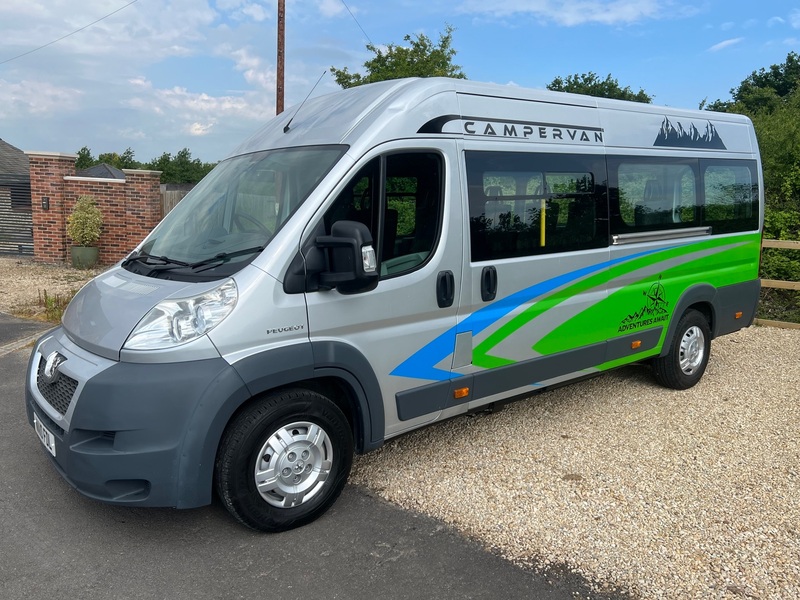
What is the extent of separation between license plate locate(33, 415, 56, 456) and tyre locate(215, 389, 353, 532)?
0.88 m

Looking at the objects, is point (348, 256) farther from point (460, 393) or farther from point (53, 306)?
point (53, 306)

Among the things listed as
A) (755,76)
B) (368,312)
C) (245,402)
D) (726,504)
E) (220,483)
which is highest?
(755,76)

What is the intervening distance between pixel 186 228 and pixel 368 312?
1368 millimetres

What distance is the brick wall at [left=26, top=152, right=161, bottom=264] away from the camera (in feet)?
49.7

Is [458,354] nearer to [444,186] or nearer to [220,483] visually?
[444,186]

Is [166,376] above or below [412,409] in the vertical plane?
above

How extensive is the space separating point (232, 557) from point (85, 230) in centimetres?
1314

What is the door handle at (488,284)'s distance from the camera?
4.37 metres

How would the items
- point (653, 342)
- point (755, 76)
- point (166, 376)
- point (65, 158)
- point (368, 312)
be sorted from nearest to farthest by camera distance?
point (166, 376) → point (368, 312) → point (653, 342) → point (65, 158) → point (755, 76)

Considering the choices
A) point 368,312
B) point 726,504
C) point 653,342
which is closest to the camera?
point 368,312

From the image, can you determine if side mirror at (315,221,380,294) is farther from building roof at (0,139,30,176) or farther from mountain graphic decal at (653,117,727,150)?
building roof at (0,139,30,176)

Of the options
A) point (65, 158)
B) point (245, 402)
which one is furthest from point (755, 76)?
point (245, 402)

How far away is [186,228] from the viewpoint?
168 inches

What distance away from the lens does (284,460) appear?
3.60 metres
